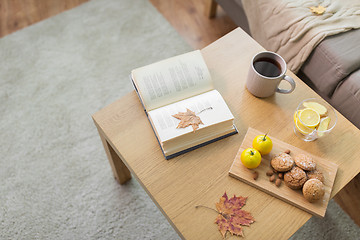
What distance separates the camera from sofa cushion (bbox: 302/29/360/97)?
1273mm

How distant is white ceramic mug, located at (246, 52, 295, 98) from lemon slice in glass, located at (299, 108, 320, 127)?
0.08 m

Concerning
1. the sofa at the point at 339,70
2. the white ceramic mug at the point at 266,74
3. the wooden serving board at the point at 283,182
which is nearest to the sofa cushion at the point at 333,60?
the sofa at the point at 339,70

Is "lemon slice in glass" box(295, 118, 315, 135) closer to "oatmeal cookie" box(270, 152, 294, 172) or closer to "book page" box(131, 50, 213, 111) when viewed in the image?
"oatmeal cookie" box(270, 152, 294, 172)

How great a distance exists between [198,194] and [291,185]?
0.26 m

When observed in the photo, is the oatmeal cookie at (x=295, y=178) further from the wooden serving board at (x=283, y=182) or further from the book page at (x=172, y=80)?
the book page at (x=172, y=80)

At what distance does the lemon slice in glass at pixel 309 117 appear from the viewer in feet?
3.32

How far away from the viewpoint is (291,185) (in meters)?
0.93

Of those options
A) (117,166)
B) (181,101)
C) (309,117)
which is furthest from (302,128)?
(117,166)

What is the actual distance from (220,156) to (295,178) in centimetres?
22

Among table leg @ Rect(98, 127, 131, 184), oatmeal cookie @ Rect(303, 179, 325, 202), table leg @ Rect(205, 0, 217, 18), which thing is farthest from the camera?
table leg @ Rect(205, 0, 217, 18)

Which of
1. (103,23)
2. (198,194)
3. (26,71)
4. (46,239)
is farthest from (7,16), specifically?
(198,194)

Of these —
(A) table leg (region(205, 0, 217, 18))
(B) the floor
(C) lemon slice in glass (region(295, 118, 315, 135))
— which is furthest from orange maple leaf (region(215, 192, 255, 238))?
(A) table leg (region(205, 0, 217, 18))

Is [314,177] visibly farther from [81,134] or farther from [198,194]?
[81,134]

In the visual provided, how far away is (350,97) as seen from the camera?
1.28 metres
